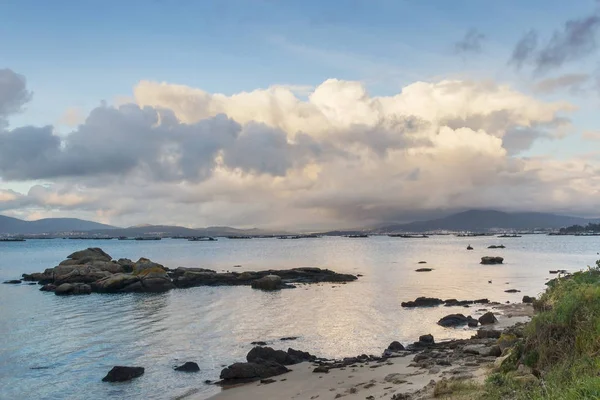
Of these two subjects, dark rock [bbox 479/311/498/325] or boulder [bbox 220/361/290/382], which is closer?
boulder [bbox 220/361/290/382]

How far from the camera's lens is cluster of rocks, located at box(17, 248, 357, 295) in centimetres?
5475

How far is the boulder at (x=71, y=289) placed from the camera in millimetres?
52906

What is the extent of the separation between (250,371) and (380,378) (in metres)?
5.72

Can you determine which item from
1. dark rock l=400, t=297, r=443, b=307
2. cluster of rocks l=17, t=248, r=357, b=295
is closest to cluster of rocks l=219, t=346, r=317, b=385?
dark rock l=400, t=297, r=443, b=307

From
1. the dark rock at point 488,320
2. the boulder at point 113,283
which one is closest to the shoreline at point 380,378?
the dark rock at point 488,320

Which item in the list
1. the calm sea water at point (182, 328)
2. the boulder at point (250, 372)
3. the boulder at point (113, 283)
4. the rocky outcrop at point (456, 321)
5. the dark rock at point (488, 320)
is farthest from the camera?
the boulder at point (113, 283)

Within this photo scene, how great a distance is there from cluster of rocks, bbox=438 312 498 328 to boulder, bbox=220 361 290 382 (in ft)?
49.6

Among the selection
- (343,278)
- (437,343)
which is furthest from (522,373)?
(343,278)

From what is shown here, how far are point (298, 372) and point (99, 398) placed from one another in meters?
7.78

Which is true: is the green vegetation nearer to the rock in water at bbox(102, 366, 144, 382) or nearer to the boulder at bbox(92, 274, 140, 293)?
the rock in water at bbox(102, 366, 144, 382)

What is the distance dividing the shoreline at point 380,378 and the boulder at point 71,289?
134 feet

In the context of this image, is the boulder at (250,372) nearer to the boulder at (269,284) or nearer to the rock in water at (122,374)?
the rock in water at (122,374)

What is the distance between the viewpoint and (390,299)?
43.6 meters

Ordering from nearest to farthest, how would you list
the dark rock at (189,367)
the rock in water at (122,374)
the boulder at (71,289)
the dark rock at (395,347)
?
the rock in water at (122,374), the dark rock at (189,367), the dark rock at (395,347), the boulder at (71,289)
